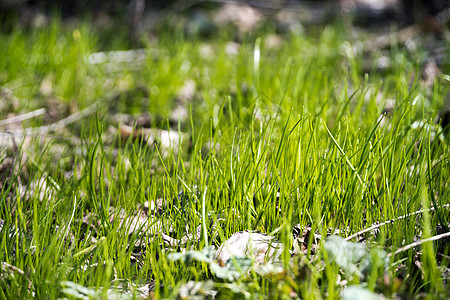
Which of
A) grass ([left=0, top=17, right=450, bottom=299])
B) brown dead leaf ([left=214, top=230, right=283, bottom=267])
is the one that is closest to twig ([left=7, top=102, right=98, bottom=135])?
grass ([left=0, top=17, right=450, bottom=299])

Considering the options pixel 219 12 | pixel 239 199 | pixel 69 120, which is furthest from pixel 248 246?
pixel 219 12

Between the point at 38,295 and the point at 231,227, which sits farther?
the point at 231,227

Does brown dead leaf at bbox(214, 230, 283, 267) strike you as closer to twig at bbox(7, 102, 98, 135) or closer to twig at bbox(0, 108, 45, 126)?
twig at bbox(7, 102, 98, 135)

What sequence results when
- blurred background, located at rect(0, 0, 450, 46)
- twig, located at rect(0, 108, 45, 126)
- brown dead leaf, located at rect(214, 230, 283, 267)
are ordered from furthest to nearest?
blurred background, located at rect(0, 0, 450, 46) → twig, located at rect(0, 108, 45, 126) → brown dead leaf, located at rect(214, 230, 283, 267)

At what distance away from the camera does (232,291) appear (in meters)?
1.10

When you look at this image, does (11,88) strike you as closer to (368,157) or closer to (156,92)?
(156,92)

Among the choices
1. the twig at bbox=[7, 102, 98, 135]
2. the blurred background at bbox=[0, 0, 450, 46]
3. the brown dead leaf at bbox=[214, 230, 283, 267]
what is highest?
the blurred background at bbox=[0, 0, 450, 46]

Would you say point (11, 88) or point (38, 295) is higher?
point (11, 88)

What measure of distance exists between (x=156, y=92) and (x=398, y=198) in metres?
1.72

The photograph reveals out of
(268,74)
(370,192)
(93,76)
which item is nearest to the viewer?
(370,192)

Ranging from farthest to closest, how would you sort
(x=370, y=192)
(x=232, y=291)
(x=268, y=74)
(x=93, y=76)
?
(x=93, y=76)
(x=268, y=74)
(x=370, y=192)
(x=232, y=291)

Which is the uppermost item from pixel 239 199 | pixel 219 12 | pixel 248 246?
pixel 219 12

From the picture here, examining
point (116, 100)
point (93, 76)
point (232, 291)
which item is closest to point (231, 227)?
point (232, 291)

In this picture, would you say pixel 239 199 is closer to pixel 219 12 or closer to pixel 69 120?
pixel 69 120
